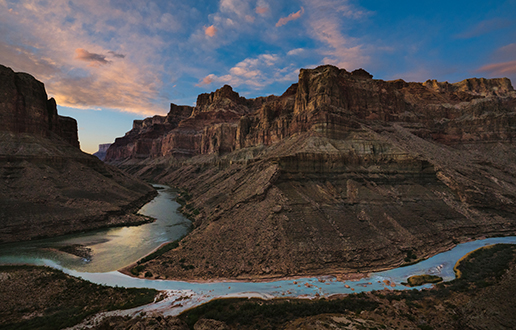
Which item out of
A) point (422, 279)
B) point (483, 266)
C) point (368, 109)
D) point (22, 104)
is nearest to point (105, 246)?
point (22, 104)

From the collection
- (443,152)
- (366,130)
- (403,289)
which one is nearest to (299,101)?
(366,130)

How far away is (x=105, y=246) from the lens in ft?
112

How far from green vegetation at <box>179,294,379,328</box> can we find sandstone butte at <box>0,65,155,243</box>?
3257 cm

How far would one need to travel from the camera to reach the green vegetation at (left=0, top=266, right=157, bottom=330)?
16.0m

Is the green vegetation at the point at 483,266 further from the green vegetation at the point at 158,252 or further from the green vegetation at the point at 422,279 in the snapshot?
the green vegetation at the point at 158,252

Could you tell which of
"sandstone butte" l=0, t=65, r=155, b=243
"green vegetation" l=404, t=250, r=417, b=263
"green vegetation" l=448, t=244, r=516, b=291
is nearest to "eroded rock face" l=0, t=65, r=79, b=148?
"sandstone butte" l=0, t=65, r=155, b=243

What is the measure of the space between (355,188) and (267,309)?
82.7 ft

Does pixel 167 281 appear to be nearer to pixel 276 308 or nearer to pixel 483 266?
pixel 276 308

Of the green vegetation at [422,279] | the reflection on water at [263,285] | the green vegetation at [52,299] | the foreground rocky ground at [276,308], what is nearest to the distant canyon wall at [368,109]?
the reflection on water at [263,285]

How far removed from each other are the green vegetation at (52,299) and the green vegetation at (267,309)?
5419mm

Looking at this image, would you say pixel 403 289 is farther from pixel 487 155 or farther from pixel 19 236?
pixel 487 155

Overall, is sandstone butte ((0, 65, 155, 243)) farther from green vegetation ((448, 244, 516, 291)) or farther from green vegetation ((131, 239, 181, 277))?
green vegetation ((448, 244, 516, 291))

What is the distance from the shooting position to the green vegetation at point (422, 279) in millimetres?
23534

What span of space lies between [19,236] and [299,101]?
5612cm
